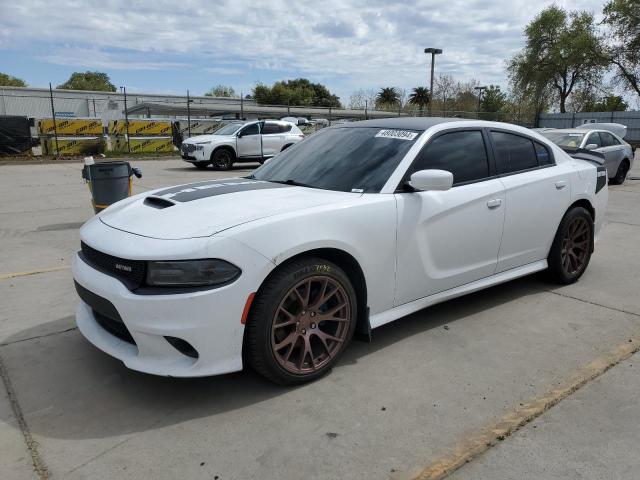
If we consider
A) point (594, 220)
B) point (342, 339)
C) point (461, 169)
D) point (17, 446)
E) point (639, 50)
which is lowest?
point (17, 446)

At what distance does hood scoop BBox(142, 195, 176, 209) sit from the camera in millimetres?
3270

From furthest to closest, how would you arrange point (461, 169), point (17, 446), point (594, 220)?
point (594, 220), point (461, 169), point (17, 446)

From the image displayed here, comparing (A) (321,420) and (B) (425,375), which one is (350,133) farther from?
(A) (321,420)

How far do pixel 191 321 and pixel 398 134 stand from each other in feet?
6.80

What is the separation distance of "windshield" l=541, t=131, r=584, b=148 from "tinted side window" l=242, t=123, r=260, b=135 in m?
9.32

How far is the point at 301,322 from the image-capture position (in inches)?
117

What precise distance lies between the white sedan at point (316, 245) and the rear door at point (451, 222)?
0.04ft

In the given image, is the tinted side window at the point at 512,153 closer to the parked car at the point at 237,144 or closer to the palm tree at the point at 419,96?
the parked car at the point at 237,144

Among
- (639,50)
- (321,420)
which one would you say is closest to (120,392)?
(321,420)

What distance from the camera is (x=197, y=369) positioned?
8.79 feet

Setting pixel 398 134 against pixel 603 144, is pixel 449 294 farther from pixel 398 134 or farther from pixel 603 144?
pixel 603 144

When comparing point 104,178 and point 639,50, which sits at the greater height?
point 639,50

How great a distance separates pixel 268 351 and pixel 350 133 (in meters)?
1.97

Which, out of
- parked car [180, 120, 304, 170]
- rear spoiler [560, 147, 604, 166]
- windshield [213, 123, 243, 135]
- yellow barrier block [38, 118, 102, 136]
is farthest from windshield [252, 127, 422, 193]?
yellow barrier block [38, 118, 102, 136]
